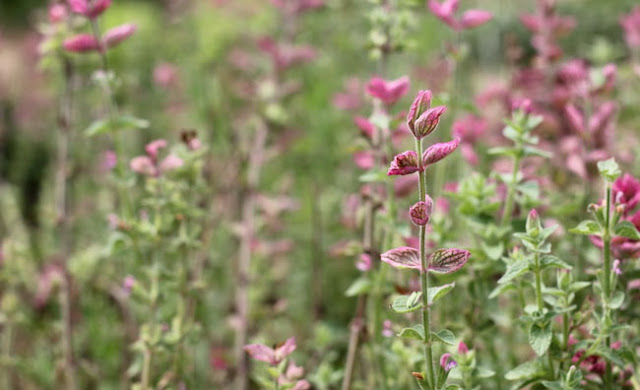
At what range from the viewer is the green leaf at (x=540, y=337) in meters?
0.73

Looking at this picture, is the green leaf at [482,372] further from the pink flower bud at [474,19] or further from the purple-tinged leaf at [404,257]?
the pink flower bud at [474,19]

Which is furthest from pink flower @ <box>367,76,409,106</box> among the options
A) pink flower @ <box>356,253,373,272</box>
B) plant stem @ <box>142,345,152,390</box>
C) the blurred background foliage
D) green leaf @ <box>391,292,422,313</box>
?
plant stem @ <box>142,345,152,390</box>

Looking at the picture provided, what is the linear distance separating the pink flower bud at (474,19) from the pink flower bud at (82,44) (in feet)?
2.09

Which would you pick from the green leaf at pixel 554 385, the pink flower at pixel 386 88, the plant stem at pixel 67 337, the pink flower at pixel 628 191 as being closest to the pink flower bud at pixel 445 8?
the pink flower at pixel 386 88

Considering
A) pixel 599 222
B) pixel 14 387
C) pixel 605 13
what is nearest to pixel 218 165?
pixel 14 387

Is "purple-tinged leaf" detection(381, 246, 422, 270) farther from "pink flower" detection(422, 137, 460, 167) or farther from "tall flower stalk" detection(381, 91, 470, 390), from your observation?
"pink flower" detection(422, 137, 460, 167)

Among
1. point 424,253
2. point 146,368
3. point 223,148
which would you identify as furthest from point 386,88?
point 223,148

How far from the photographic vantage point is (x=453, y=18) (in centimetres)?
117

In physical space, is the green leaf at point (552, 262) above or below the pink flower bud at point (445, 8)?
below

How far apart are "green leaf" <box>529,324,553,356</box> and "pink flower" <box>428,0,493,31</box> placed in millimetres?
589

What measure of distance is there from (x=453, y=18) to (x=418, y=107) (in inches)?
22.4

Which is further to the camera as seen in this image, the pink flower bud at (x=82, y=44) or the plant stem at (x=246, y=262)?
the plant stem at (x=246, y=262)

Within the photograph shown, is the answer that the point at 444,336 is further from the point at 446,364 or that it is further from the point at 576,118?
the point at 576,118

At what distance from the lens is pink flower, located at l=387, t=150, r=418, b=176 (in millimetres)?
652
